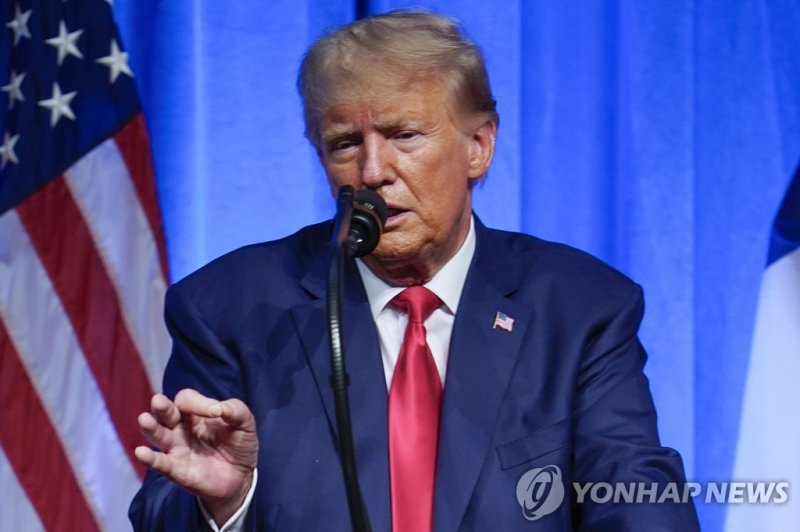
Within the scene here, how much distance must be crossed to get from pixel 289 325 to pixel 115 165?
91 centimetres

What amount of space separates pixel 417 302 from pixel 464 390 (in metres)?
0.18

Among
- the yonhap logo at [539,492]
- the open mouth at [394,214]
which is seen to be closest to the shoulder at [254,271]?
the open mouth at [394,214]

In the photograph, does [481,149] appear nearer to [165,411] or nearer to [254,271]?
[254,271]

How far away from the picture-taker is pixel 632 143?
2.74 metres

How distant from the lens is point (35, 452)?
8.65 ft

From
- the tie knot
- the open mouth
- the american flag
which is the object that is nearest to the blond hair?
the open mouth

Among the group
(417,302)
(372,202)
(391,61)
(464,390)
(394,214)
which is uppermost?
(391,61)

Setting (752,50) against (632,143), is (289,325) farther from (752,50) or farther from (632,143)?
(752,50)

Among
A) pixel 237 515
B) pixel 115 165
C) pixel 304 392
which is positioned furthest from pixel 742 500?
pixel 115 165

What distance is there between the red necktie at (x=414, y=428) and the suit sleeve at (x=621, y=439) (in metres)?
0.25

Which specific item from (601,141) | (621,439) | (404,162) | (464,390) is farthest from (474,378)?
(601,141)

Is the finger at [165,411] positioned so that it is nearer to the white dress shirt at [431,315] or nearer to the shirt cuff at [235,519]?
the shirt cuff at [235,519]

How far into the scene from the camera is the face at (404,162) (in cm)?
193

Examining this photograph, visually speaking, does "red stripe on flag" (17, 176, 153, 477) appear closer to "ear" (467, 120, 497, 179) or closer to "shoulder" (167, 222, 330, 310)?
"shoulder" (167, 222, 330, 310)
